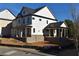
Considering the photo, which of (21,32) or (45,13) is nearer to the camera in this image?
(45,13)

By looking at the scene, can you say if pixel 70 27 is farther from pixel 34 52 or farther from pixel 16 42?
pixel 16 42

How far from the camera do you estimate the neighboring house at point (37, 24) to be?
11.8 m

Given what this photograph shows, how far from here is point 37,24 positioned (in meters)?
11.9

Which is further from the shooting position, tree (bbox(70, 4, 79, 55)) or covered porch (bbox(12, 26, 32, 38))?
covered porch (bbox(12, 26, 32, 38))

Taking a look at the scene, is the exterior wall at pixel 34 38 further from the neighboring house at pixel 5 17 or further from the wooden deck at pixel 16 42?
the neighboring house at pixel 5 17

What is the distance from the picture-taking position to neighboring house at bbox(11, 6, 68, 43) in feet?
38.8

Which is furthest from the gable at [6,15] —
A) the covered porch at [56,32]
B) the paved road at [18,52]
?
the covered porch at [56,32]

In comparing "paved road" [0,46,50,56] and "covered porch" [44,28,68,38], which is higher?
"covered porch" [44,28,68,38]

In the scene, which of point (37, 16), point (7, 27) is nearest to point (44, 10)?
point (37, 16)

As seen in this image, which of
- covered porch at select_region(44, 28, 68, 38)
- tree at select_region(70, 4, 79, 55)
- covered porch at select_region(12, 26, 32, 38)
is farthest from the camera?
covered porch at select_region(12, 26, 32, 38)

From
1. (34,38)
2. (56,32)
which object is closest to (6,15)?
(34,38)

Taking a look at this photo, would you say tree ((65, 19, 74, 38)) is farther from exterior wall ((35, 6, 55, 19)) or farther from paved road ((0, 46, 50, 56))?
paved road ((0, 46, 50, 56))

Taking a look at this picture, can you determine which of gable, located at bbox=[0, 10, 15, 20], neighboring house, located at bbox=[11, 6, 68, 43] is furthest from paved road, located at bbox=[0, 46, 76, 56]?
gable, located at bbox=[0, 10, 15, 20]

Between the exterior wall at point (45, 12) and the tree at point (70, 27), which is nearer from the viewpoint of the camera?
the tree at point (70, 27)
